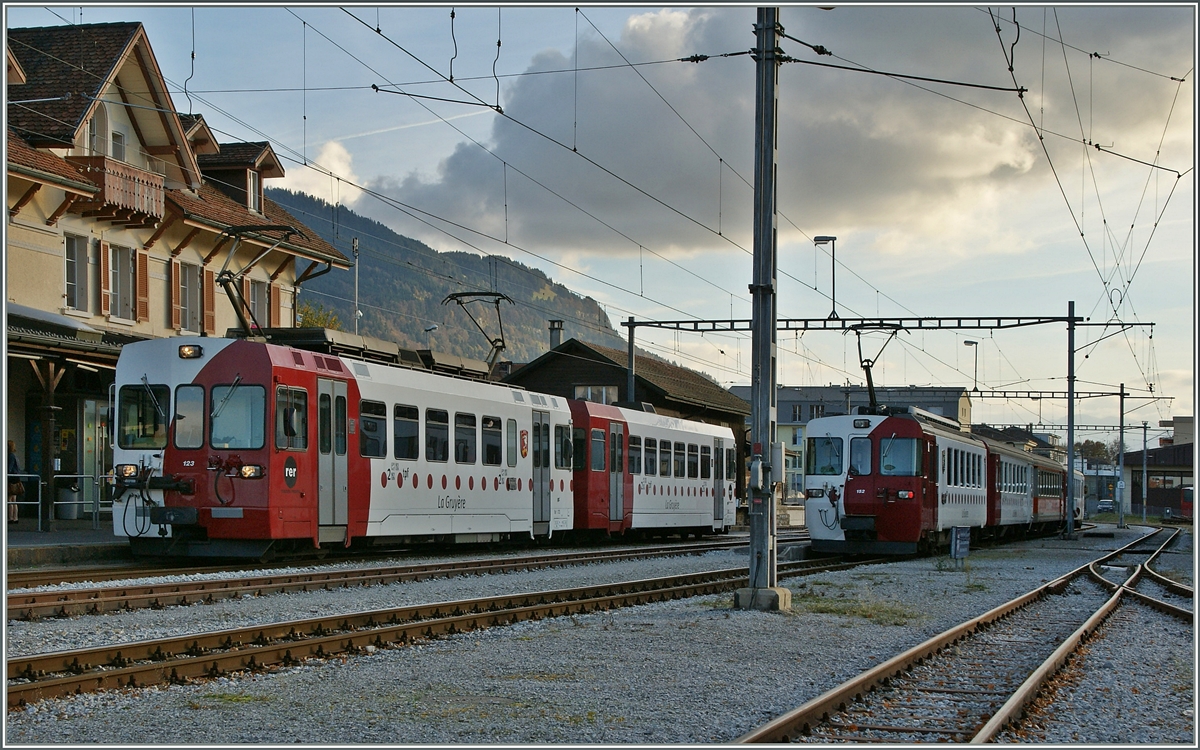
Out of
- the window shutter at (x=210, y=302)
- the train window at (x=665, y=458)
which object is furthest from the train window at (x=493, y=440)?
the window shutter at (x=210, y=302)

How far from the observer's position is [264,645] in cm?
1007

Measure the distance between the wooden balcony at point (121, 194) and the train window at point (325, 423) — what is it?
1046 centimetres

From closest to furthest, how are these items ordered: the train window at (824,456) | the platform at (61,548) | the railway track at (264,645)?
the railway track at (264,645), the platform at (61,548), the train window at (824,456)

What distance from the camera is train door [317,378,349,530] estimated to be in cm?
1752

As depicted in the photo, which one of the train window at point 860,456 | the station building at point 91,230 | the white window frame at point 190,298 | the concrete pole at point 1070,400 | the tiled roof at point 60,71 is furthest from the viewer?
the concrete pole at point 1070,400

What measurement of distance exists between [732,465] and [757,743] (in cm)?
2922

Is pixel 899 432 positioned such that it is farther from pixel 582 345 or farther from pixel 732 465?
pixel 582 345

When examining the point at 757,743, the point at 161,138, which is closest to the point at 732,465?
the point at 161,138

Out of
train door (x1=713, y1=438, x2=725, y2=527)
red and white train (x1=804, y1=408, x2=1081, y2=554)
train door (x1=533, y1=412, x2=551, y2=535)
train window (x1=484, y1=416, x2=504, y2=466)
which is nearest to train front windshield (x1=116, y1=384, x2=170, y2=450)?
train window (x1=484, y1=416, x2=504, y2=466)

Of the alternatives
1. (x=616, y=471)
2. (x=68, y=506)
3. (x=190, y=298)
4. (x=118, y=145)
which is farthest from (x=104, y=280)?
(x=616, y=471)

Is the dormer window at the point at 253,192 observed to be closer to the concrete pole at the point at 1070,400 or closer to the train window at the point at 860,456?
the train window at the point at 860,456

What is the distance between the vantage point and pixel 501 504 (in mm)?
22750

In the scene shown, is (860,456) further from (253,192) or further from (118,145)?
(253,192)

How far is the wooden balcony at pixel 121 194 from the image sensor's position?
25.4 meters
